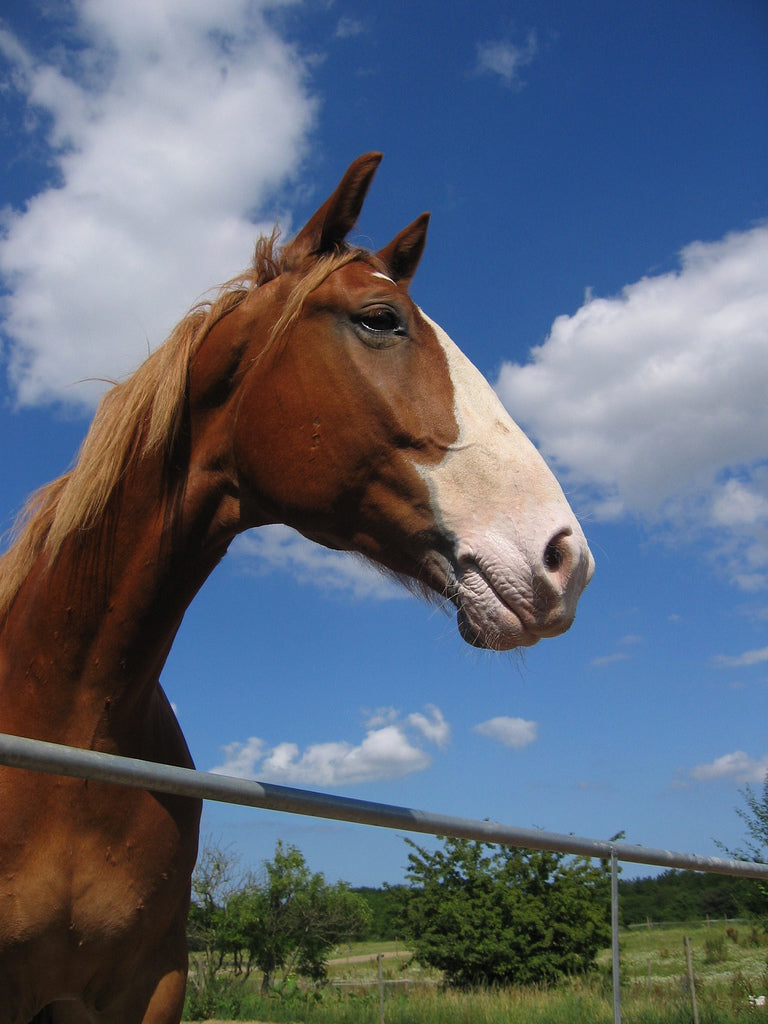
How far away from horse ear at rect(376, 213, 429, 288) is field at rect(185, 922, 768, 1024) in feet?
11.6

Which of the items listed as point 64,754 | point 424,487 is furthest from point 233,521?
point 64,754

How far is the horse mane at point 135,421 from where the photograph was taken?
212 centimetres

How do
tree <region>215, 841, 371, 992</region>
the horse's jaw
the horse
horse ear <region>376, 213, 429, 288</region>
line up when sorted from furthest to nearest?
1. tree <region>215, 841, 371, 992</region>
2. horse ear <region>376, 213, 429, 288</region>
3. the horse
4. the horse's jaw

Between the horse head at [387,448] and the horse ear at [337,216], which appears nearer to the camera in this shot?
the horse head at [387,448]

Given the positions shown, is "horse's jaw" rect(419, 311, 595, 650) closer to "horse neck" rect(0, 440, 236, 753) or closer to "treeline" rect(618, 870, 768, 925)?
"horse neck" rect(0, 440, 236, 753)

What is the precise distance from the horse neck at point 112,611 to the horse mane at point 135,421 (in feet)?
0.18

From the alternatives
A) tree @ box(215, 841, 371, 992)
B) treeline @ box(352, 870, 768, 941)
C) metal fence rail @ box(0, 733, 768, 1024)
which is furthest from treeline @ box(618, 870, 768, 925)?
metal fence rail @ box(0, 733, 768, 1024)

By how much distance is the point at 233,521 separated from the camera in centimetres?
216

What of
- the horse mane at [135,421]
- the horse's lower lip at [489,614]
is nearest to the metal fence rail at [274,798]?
the horse's lower lip at [489,614]

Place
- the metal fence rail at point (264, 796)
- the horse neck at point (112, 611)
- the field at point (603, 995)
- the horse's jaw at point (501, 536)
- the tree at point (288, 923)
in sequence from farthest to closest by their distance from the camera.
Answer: the tree at point (288, 923), the field at point (603, 995), the horse neck at point (112, 611), the horse's jaw at point (501, 536), the metal fence rail at point (264, 796)

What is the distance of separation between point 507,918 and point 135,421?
21.3 meters

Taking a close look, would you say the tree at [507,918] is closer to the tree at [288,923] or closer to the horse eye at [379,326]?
the tree at [288,923]

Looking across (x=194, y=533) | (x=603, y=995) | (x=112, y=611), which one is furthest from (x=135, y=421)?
(x=603, y=995)

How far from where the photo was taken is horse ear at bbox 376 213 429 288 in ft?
7.95
